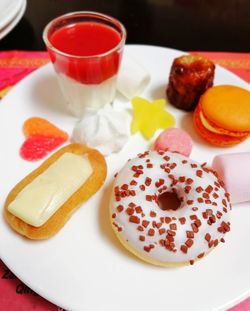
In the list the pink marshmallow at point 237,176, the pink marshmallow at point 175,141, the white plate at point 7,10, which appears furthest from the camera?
the white plate at point 7,10

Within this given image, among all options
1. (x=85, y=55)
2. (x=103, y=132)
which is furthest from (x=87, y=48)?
(x=103, y=132)

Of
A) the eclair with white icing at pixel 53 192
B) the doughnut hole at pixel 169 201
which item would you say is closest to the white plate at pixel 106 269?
the eclair with white icing at pixel 53 192

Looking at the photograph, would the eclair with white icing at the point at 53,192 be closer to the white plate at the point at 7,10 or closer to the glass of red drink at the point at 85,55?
the glass of red drink at the point at 85,55

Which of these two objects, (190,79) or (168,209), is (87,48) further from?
(168,209)

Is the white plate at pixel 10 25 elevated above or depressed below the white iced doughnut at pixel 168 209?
above

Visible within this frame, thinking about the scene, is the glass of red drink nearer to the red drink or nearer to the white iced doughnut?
the red drink

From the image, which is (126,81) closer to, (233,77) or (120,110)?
(120,110)

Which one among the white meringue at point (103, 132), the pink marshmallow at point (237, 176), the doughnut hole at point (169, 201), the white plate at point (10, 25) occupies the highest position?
the white plate at point (10, 25)
